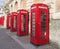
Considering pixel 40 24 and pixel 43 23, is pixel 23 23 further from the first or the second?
pixel 40 24

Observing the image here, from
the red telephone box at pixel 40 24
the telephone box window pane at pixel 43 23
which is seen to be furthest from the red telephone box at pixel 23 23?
the telephone box window pane at pixel 43 23

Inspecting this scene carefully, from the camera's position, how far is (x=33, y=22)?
9.74 metres

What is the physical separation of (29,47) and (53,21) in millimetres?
1835

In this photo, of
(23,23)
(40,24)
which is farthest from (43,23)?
(23,23)

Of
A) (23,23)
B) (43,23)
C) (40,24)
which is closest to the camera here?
(40,24)

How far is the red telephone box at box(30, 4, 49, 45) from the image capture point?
29.4 ft

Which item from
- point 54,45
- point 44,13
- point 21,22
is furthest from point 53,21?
point 21,22

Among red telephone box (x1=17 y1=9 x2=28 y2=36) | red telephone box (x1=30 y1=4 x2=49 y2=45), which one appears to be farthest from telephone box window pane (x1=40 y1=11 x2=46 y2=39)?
red telephone box (x1=17 y1=9 x2=28 y2=36)

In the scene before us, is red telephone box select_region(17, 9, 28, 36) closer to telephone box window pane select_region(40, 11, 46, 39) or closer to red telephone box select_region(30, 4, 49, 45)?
red telephone box select_region(30, 4, 49, 45)

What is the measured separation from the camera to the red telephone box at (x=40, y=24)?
29.4 feet

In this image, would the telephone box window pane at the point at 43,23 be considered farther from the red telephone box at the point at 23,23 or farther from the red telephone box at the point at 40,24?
the red telephone box at the point at 23,23

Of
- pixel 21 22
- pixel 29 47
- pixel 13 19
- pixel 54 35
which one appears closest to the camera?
pixel 29 47

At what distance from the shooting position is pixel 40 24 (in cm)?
908

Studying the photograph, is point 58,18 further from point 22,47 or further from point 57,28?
point 22,47
